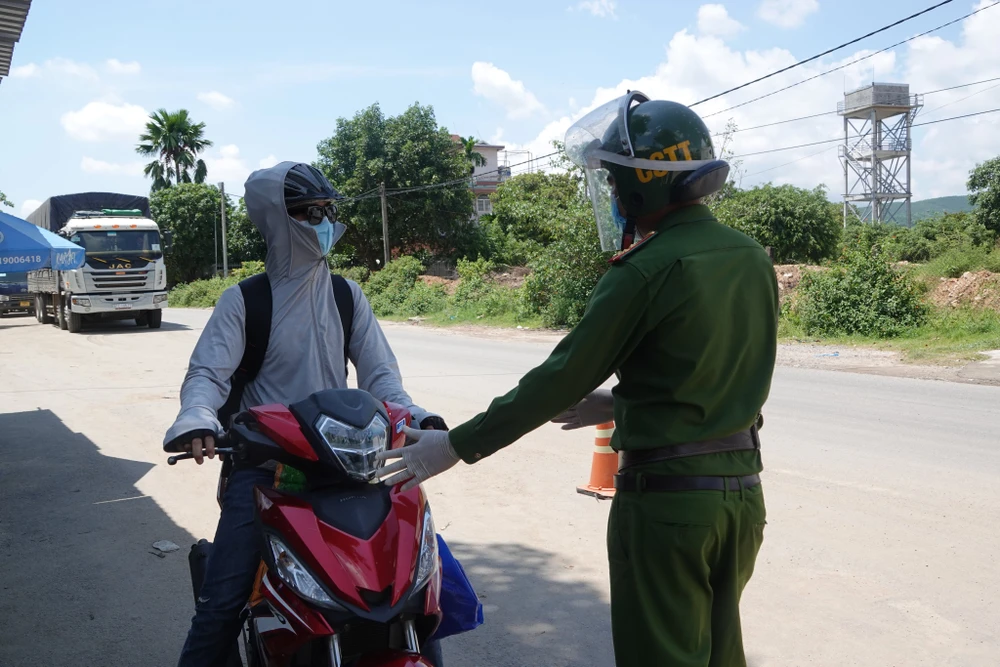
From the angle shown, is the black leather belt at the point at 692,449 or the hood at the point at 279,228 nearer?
the black leather belt at the point at 692,449

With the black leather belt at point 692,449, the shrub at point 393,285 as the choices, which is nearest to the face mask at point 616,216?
the black leather belt at point 692,449

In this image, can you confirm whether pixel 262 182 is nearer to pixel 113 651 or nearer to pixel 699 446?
pixel 699 446

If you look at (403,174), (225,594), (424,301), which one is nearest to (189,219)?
(403,174)

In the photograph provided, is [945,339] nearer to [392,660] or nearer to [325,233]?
[325,233]

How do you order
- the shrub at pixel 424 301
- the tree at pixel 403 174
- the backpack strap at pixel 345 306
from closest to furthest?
1. the backpack strap at pixel 345 306
2. the shrub at pixel 424 301
3. the tree at pixel 403 174

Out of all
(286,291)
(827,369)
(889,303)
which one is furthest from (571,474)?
(889,303)

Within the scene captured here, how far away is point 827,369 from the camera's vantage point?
43.3 ft

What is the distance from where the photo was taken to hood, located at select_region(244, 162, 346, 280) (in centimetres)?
305

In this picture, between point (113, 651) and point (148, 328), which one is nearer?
point (113, 651)

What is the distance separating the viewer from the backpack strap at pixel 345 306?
326 centimetres

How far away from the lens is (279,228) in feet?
Answer: 10.1

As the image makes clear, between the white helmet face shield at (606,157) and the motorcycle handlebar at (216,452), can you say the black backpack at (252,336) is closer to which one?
the motorcycle handlebar at (216,452)

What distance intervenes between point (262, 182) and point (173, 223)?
5374cm

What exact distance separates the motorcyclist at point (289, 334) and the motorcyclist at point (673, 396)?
0.84 metres
